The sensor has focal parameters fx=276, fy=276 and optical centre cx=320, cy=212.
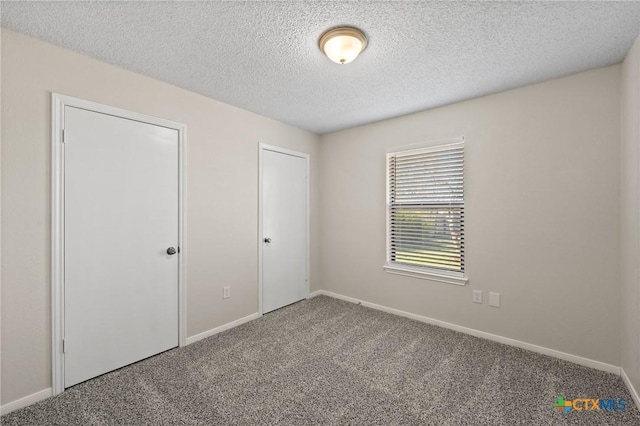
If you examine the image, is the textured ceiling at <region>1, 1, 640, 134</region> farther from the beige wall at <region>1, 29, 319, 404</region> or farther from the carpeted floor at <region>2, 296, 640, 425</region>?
the carpeted floor at <region>2, 296, 640, 425</region>

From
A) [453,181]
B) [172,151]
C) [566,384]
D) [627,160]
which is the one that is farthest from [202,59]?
[566,384]

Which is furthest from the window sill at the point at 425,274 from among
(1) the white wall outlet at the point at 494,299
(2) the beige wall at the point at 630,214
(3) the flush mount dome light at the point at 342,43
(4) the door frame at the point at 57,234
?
(4) the door frame at the point at 57,234

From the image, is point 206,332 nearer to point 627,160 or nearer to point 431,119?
point 431,119

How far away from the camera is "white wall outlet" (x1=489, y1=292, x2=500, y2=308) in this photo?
2644 millimetres

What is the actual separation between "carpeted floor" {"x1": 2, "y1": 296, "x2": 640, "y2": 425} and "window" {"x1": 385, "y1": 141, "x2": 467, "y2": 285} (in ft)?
2.47

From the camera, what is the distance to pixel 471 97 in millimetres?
2736

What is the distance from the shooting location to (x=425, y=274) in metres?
3.10

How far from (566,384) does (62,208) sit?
3.80 m

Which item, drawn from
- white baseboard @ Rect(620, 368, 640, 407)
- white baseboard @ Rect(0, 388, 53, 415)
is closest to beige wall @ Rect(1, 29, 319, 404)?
white baseboard @ Rect(0, 388, 53, 415)

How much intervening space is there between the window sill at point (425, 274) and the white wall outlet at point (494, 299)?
243mm

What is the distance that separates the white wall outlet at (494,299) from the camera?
264 centimetres

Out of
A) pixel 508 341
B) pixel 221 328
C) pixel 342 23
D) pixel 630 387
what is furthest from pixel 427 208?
pixel 221 328

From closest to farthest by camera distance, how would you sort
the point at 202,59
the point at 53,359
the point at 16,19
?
1. the point at 16,19
2. the point at 53,359
3. the point at 202,59

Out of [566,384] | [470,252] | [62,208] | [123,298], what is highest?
[62,208]
